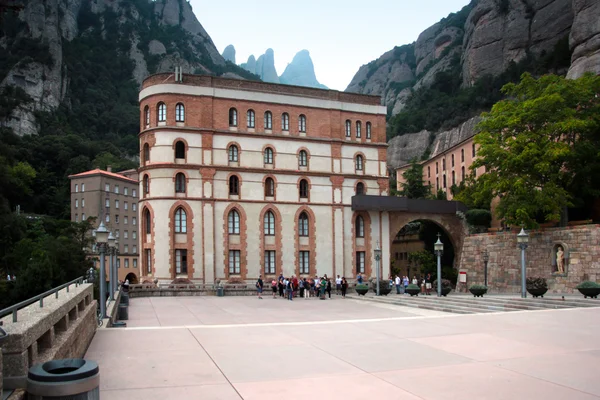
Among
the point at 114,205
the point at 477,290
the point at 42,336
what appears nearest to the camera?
the point at 42,336

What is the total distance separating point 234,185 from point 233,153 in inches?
98.3

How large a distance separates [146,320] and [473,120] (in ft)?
232

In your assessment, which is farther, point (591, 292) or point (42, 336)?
point (591, 292)

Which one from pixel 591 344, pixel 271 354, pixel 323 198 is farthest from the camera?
pixel 323 198

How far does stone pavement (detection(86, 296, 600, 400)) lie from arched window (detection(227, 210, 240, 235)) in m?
27.0

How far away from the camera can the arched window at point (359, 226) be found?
48.1 m

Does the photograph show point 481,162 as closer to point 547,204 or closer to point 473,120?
point 547,204

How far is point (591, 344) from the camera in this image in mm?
13273

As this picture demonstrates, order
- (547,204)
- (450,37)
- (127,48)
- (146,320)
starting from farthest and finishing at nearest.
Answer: (127,48)
(450,37)
(547,204)
(146,320)

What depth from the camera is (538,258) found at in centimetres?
3662

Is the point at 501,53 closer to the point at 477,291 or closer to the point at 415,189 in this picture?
the point at 415,189

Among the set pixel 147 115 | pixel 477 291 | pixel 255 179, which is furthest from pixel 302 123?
pixel 477 291

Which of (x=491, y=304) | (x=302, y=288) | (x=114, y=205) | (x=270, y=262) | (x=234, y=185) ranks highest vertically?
(x=114, y=205)

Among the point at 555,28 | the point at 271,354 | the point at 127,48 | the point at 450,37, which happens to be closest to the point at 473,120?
the point at 555,28
